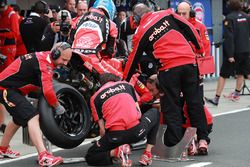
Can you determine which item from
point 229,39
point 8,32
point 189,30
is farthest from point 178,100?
point 229,39

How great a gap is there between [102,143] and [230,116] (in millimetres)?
5055

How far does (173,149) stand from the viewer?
9.62 meters

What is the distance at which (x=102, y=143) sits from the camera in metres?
9.02

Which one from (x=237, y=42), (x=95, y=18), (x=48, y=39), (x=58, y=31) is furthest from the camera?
(x=237, y=42)

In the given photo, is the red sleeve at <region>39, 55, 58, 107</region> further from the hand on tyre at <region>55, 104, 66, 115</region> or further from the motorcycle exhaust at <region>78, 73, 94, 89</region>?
the motorcycle exhaust at <region>78, 73, 94, 89</region>

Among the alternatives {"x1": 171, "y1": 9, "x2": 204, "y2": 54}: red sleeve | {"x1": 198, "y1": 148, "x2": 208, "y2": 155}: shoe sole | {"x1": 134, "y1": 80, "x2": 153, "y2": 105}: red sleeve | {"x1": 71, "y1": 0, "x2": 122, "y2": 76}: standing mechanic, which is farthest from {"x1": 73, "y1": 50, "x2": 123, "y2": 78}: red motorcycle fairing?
{"x1": 198, "y1": 148, "x2": 208, "y2": 155}: shoe sole

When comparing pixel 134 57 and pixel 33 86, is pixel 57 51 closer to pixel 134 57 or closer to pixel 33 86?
pixel 33 86

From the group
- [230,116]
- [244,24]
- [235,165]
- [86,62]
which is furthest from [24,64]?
[244,24]

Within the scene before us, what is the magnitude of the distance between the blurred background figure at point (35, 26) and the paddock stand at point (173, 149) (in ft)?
15.0

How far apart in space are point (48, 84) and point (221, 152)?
248cm

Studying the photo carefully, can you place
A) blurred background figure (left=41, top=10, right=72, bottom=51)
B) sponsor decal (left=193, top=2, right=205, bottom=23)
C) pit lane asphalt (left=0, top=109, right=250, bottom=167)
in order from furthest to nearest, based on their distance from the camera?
sponsor decal (left=193, top=2, right=205, bottom=23)
blurred background figure (left=41, top=10, right=72, bottom=51)
pit lane asphalt (left=0, top=109, right=250, bottom=167)

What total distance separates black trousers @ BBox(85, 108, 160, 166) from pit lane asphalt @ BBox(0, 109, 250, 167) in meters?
0.32

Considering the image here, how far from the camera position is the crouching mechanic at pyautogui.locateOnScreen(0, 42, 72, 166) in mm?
8992

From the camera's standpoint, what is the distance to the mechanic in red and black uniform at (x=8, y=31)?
1350 centimetres
